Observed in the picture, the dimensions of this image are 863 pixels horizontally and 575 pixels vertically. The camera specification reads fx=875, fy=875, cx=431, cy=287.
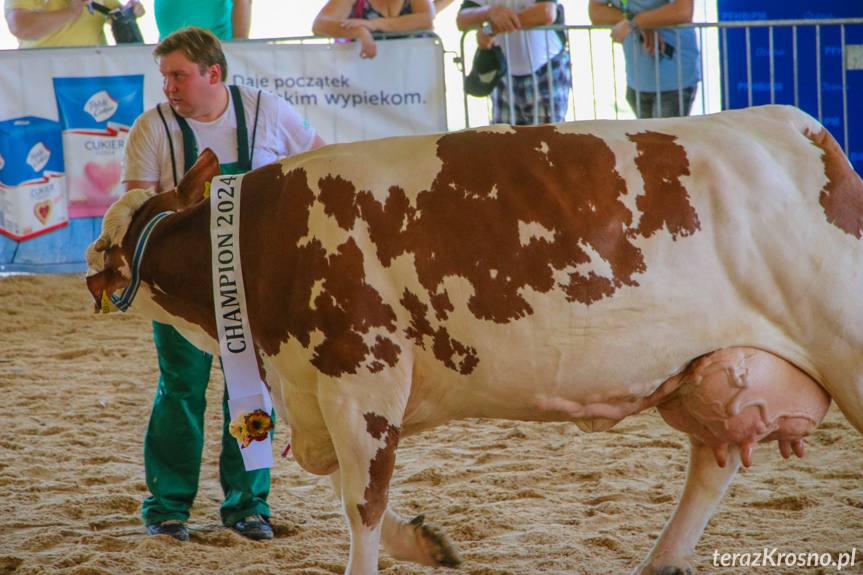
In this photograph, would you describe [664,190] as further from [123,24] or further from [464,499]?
[123,24]

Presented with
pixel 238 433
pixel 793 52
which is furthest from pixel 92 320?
pixel 793 52

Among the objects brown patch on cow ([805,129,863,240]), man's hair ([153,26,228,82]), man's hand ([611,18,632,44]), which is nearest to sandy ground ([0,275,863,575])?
brown patch on cow ([805,129,863,240])

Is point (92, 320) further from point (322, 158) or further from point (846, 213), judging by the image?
point (846, 213)

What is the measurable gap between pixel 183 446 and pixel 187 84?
1437 mm

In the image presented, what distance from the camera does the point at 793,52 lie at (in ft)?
22.3

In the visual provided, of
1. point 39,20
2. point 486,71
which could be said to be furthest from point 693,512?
point 39,20

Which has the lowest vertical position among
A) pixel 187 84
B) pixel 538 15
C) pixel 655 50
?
pixel 655 50

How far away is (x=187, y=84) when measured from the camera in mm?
3344

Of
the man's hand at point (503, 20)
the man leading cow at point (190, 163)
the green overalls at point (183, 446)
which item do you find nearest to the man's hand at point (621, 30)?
the man's hand at point (503, 20)

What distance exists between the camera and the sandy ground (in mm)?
3156

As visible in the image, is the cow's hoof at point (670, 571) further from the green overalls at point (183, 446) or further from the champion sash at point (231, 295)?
the green overalls at point (183, 446)

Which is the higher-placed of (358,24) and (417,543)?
(358,24)

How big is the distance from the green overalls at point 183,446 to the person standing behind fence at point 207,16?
11.2 ft

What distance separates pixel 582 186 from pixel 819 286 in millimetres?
704
